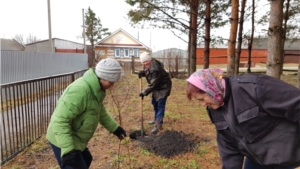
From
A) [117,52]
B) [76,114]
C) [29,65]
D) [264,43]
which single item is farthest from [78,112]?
[264,43]

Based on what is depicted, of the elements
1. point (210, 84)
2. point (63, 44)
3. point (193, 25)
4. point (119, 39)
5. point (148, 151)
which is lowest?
point (148, 151)

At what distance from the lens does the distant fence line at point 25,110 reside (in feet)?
11.1

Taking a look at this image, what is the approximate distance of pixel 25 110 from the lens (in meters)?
3.82

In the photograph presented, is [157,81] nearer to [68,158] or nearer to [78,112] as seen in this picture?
[78,112]

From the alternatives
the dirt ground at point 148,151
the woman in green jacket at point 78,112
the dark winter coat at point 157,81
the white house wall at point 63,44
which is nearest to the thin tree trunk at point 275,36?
the dirt ground at point 148,151

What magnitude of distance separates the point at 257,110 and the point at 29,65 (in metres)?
11.2

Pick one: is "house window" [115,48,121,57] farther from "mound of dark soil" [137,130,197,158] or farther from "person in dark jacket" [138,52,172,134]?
"mound of dark soil" [137,130,197,158]

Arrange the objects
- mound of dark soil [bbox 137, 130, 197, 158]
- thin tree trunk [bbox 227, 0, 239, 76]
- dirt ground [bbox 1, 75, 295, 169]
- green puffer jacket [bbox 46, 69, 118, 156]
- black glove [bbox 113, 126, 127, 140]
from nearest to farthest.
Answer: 1. green puffer jacket [bbox 46, 69, 118, 156]
2. black glove [bbox 113, 126, 127, 140]
3. dirt ground [bbox 1, 75, 295, 169]
4. mound of dark soil [bbox 137, 130, 197, 158]
5. thin tree trunk [bbox 227, 0, 239, 76]

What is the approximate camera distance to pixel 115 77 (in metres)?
1.92

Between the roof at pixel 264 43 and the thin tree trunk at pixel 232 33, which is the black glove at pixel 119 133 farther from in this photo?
the thin tree trunk at pixel 232 33

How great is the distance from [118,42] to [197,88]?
3251 centimetres

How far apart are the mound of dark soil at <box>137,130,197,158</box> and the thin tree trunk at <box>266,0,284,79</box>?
5.13 ft

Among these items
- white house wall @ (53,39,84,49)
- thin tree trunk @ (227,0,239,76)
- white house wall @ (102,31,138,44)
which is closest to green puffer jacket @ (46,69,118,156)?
thin tree trunk @ (227,0,239,76)

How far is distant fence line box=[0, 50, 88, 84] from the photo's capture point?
355 inches
